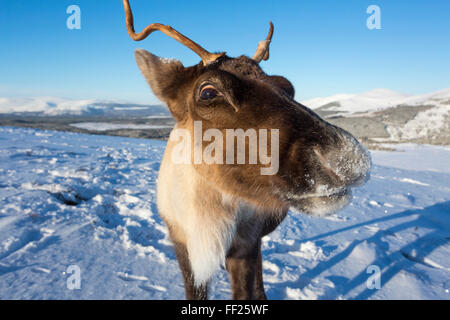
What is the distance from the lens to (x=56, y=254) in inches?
128

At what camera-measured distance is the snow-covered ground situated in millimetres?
2932

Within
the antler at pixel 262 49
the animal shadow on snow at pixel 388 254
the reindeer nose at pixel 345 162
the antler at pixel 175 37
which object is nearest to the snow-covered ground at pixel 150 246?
the animal shadow on snow at pixel 388 254

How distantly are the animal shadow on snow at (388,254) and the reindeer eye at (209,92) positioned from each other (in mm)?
2568

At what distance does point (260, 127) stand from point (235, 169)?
39 centimetres

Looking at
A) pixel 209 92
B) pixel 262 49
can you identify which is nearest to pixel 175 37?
pixel 209 92

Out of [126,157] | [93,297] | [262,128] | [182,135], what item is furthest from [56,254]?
[126,157]

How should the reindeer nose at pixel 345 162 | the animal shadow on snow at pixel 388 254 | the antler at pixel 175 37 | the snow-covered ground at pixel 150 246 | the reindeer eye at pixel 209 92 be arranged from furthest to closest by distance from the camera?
the animal shadow on snow at pixel 388 254 → the snow-covered ground at pixel 150 246 → the antler at pixel 175 37 → the reindeer eye at pixel 209 92 → the reindeer nose at pixel 345 162

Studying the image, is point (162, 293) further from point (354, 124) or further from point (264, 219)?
point (354, 124)

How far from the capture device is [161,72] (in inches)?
88.3

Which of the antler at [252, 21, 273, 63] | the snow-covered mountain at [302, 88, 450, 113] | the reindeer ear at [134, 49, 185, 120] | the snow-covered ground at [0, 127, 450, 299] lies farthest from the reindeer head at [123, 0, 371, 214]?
the snow-covered mountain at [302, 88, 450, 113]

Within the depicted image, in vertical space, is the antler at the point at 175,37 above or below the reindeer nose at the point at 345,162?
above

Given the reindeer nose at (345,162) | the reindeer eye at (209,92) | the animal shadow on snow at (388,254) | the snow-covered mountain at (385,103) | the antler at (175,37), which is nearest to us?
the reindeer nose at (345,162)

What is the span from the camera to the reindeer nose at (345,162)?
1.51 meters

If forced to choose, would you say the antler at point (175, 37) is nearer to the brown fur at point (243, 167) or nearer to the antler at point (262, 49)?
the brown fur at point (243, 167)
